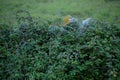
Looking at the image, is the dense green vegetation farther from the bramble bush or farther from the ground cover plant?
the ground cover plant

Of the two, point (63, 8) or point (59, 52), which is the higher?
point (59, 52)

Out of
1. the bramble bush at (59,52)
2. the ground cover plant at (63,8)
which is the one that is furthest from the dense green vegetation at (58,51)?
the ground cover plant at (63,8)

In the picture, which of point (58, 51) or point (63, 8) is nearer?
point (58, 51)

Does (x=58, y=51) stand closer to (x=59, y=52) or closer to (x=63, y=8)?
(x=59, y=52)

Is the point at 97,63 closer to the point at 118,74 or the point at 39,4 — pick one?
the point at 118,74

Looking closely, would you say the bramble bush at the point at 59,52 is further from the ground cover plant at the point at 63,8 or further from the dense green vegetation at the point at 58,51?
the ground cover plant at the point at 63,8

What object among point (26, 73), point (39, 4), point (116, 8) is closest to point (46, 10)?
point (39, 4)

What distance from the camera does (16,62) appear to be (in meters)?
3.49

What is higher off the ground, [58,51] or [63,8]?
[58,51]

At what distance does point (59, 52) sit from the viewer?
11.3ft

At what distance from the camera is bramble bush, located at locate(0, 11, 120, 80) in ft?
10.5

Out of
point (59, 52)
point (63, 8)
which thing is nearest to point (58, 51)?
point (59, 52)

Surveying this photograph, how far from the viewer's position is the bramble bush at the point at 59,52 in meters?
3.21

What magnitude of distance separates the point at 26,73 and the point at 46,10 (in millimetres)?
4478
